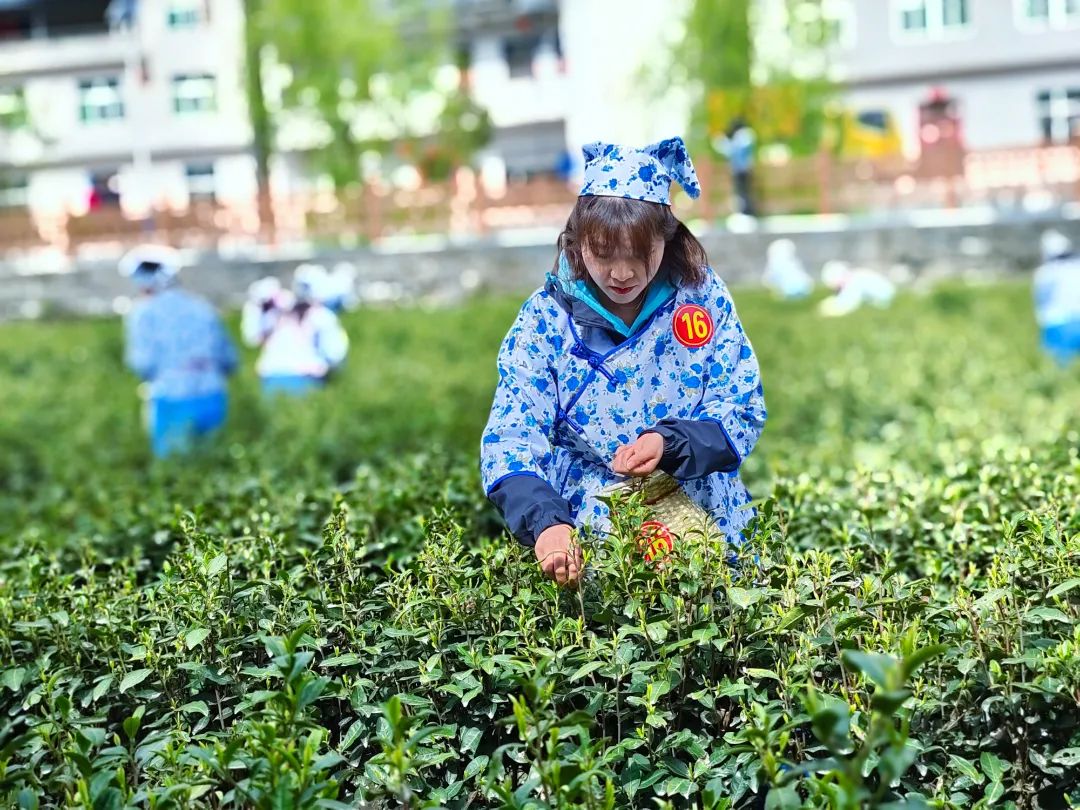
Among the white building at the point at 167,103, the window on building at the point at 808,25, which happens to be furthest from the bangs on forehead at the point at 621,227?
the white building at the point at 167,103

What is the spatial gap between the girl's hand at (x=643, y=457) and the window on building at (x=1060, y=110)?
27817 mm

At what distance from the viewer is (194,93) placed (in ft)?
116

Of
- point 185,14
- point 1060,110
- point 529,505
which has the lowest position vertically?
point 529,505

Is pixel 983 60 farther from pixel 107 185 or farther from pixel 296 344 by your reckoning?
pixel 296 344

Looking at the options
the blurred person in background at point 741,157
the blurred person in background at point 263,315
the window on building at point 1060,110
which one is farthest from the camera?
the window on building at point 1060,110

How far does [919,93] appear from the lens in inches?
1141

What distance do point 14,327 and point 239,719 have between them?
19198mm

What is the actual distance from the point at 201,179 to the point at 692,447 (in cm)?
3373

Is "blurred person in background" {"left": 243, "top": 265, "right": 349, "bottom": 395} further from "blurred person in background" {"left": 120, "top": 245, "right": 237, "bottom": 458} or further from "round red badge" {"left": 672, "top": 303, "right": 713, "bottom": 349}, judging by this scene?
"round red badge" {"left": 672, "top": 303, "right": 713, "bottom": 349}

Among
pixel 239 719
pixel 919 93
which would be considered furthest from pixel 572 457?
pixel 919 93

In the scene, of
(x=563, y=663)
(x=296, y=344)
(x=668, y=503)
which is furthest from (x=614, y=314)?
(x=296, y=344)

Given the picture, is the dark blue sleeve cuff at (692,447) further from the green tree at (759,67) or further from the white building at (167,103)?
the white building at (167,103)

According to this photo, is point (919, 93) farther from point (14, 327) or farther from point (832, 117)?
point (14, 327)

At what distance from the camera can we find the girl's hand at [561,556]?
9.29ft
